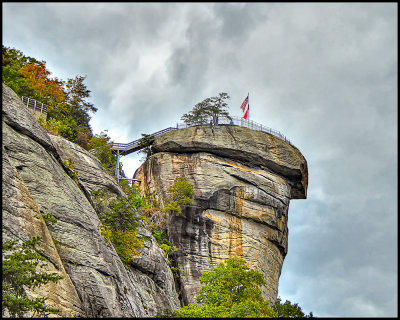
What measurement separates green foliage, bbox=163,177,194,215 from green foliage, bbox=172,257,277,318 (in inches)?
542

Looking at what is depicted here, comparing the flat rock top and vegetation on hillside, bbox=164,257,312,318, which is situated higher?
the flat rock top

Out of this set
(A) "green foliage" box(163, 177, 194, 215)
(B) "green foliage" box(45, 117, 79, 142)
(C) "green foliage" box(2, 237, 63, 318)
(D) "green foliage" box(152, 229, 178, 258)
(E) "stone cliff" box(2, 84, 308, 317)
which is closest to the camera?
(C) "green foliage" box(2, 237, 63, 318)

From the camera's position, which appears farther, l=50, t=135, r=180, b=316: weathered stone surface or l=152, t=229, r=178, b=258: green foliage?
l=152, t=229, r=178, b=258: green foliage

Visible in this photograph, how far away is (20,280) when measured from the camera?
66.0ft

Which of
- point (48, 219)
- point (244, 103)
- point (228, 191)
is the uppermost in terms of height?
point (244, 103)

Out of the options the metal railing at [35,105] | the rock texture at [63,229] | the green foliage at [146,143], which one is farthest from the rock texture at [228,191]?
the metal railing at [35,105]

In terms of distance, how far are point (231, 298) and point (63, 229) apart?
34.4ft

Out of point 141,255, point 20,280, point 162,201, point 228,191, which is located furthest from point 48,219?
point 228,191

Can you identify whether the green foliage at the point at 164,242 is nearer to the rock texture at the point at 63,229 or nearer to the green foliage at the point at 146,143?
the rock texture at the point at 63,229

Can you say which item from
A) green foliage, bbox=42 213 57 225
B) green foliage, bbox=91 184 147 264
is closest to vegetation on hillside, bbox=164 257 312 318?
green foliage, bbox=91 184 147 264

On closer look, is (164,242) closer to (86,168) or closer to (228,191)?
(228,191)

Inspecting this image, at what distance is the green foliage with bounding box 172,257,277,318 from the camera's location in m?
27.0

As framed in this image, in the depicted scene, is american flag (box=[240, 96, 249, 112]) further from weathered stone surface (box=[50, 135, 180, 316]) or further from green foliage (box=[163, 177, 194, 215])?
weathered stone surface (box=[50, 135, 180, 316])

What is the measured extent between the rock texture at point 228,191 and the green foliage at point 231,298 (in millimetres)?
11923
